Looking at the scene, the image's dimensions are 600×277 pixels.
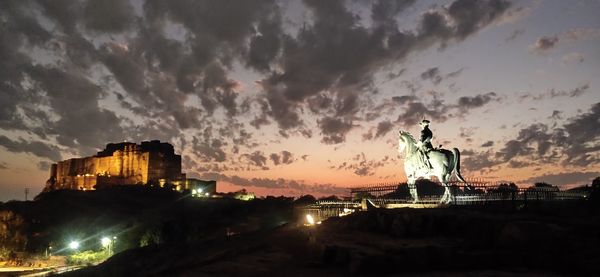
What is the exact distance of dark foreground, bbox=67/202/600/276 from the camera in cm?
1228

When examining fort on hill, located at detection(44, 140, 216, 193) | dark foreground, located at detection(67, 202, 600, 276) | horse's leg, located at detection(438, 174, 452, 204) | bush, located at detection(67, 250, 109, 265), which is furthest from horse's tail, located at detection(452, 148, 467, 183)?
fort on hill, located at detection(44, 140, 216, 193)

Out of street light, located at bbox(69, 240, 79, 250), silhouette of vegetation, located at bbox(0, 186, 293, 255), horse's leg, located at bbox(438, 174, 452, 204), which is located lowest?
street light, located at bbox(69, 240, 79, 250)

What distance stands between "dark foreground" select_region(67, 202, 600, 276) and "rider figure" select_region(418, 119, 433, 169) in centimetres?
450

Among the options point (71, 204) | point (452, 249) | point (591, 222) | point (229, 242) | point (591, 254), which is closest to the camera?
point (591, 254)

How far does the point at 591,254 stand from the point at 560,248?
0.78 meters

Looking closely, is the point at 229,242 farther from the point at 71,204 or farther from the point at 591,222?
the point at 71,204

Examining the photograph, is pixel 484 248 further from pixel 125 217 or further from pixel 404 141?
pixel 125 217

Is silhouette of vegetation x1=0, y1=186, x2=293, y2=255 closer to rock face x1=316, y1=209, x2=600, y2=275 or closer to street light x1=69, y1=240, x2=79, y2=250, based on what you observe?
street light x1=69, y1=240, x2=79, y2=250

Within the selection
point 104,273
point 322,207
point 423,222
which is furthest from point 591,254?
point 104,273

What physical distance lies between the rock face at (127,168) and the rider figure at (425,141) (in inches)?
3485

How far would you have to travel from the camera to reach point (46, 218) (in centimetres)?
7462

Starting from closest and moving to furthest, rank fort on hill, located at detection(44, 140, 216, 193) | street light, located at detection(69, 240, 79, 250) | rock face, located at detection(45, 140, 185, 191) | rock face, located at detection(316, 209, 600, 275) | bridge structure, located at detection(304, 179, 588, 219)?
rock face, located at detection(316, 209, 600, 275)
bridge structure, located at detection(304, 179, 588, 219)
street light, located at detection(69, 240, 79, 250)
fort on hill, located at detection(44, 140, 216, 193)
rock face, located at detection(45, 140, 185, 191)

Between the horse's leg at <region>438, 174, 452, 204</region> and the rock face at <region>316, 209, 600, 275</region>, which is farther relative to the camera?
the horse's leg at <region>438, 174, 452, 204</region>

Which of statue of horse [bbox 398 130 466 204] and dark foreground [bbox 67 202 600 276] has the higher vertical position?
statue of horse [bbox 398 130 466 204]
